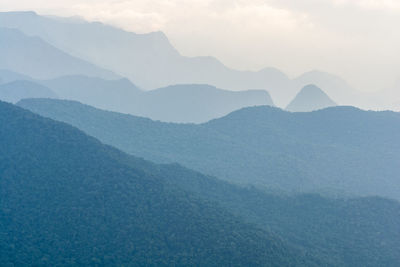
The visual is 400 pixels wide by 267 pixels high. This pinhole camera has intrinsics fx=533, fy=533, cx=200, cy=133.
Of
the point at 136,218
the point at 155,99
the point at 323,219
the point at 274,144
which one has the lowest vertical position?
the point at 136,218

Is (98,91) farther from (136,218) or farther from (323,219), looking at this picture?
(136,218)

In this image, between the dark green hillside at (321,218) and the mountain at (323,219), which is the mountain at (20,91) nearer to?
the dark green hillside at (321,218)

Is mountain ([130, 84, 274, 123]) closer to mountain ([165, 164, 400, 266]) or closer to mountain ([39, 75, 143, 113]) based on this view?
mountain ([39, 75, 143, 113])

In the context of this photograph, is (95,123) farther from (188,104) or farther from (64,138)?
(188,104)

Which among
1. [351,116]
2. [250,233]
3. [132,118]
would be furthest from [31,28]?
[250,233]

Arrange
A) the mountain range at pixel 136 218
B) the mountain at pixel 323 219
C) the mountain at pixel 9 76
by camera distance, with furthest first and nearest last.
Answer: the mountain at pixel 9 76 < the mountain at pixel 323 219 < the mountain range at pixel 136 218

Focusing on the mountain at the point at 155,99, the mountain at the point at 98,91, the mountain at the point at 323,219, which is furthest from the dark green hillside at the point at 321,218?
the mountain at the point at 98,91

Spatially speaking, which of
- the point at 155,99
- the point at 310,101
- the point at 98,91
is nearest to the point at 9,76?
the point at 98,91
